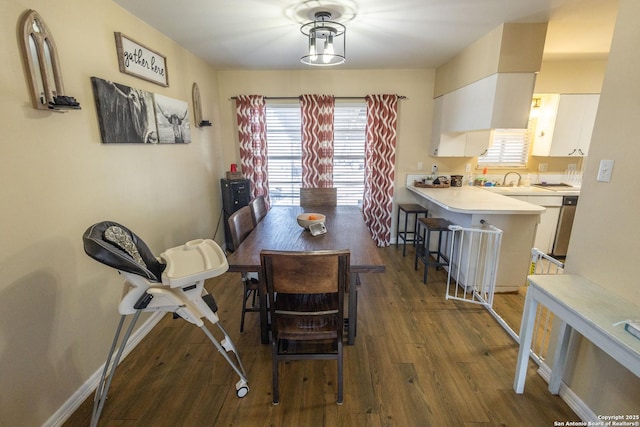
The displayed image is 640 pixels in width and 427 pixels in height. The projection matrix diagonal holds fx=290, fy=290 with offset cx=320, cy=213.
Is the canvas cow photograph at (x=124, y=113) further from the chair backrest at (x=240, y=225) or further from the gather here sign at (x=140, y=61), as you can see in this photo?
the chair backrest at (x=240, y=225)

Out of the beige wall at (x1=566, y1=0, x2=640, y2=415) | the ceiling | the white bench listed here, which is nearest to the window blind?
the ceiling

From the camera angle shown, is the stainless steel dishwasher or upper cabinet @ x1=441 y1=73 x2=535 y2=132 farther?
the stainless steel dishwasher

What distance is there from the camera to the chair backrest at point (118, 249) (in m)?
1.19

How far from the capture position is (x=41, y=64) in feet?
4.66

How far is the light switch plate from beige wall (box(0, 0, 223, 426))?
2844mm

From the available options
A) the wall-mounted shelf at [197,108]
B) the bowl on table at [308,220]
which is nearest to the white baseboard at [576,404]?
the bowl on table at [308,220]

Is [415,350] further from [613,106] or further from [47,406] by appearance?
[47,406]

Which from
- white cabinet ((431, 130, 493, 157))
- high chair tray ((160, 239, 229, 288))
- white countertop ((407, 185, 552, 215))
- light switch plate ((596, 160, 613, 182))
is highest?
white cabinet ((431, 130, 493, 157))

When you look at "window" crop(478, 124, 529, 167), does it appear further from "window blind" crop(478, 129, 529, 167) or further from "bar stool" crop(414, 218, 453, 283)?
"bar stool" crop(414, 218, 453, 283)

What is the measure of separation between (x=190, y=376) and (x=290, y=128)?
3.12m

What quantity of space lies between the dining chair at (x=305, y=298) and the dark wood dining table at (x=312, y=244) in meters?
0.17

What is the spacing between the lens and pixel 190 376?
1.88 metres

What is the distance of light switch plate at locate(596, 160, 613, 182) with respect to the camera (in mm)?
1455

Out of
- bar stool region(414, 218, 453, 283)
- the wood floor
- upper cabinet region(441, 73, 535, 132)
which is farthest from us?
bar stool region(414, 218, 453, 283)
